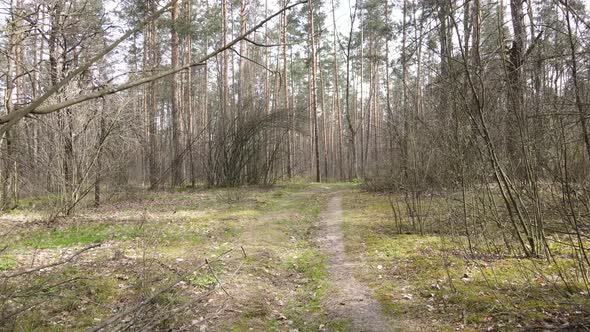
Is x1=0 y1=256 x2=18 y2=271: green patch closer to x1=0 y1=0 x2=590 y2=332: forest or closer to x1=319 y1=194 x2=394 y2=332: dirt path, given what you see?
x1=0 y1=0 x2=590 y2=332: forest

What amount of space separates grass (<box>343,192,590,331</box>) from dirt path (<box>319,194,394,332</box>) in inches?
6.6

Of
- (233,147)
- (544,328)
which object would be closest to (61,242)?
(544,328)

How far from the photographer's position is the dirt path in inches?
156

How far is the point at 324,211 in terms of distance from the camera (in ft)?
36.7

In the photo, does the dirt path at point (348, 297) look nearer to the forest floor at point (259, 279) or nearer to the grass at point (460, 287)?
the forest floor at point (259, 279)

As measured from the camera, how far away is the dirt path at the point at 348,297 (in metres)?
3.97

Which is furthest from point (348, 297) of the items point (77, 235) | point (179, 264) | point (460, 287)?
point (77, 235)

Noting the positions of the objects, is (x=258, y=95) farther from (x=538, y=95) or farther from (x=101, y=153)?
(x=538, y=95)

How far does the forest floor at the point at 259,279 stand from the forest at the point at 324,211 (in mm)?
38

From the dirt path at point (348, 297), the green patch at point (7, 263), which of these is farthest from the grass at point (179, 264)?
the dirt path at point (348, 297)

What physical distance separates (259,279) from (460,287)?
2.79 m

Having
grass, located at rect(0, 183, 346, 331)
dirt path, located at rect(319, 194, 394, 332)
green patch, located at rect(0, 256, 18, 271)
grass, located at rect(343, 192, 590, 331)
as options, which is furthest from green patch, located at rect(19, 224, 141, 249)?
grass, located at rect(343, 192, 590, 331)

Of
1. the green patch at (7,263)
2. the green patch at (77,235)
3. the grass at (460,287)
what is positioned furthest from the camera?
the green patch at (77,235)

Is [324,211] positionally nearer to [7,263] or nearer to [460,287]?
[460,287]
